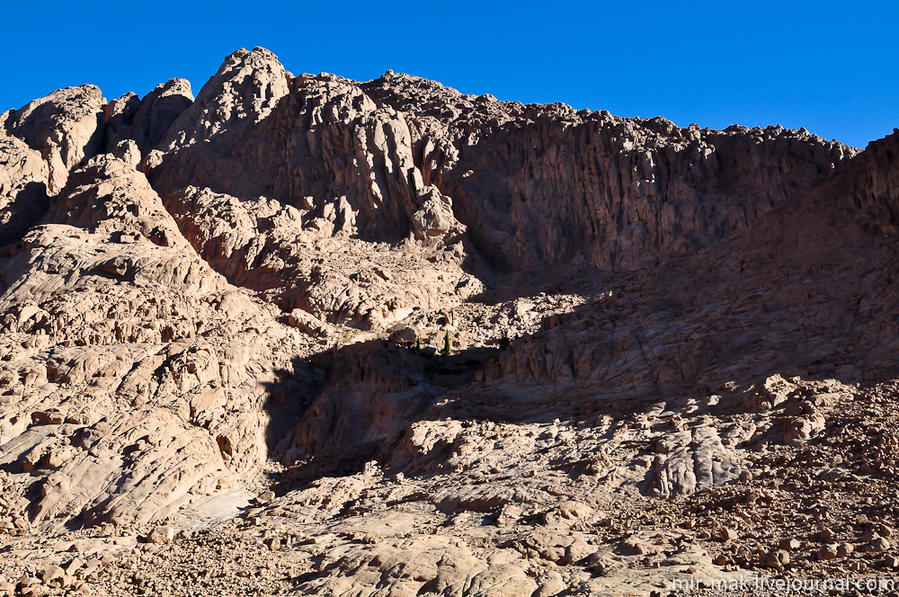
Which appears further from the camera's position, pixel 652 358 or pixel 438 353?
pixel 438 353

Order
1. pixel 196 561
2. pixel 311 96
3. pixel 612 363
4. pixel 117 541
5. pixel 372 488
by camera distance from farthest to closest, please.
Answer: pixel 311 96 → pixel 612 363 → pixel 372 488 → pixel 117 541 → pixel 196 561

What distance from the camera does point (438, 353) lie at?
4203 cm

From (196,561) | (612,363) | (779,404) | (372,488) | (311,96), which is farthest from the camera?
(311,96)

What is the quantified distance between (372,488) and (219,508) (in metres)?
5.73

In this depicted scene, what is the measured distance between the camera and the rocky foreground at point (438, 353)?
2030cm

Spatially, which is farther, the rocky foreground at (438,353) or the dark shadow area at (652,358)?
the dark shadow area at (652,358)

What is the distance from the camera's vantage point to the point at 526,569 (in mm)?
18266

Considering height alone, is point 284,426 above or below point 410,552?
above

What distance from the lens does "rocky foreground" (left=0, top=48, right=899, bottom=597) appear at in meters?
20.3

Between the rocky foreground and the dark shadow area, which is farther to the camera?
the dark shadow area

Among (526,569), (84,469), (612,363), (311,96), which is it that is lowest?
(526,569)

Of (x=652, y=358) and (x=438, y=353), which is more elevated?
(x=438, y=353)

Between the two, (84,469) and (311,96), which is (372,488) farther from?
(311,96)

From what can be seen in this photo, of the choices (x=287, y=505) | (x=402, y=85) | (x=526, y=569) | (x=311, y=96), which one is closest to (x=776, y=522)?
(x=526, y=569)
